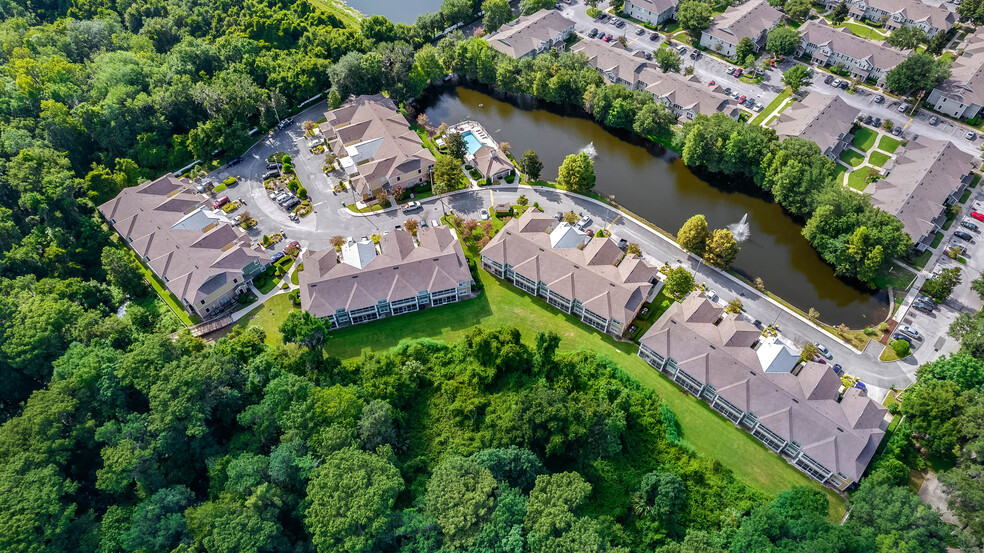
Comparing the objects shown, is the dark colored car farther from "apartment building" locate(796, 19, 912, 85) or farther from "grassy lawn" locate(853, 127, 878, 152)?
"apartment building" locate(796, 19, 912, 85)

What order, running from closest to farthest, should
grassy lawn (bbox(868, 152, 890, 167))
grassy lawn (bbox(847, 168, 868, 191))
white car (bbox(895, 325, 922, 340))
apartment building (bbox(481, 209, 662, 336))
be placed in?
1. white car (bbox(895, 325, 922, 340))
2. apartment building (bbox(481, 209, 662, 336))
3. grassy lawn (bbox(847, 168, 868, 191))
4. grassy lawn (bbox(868, 152, 890, 167))

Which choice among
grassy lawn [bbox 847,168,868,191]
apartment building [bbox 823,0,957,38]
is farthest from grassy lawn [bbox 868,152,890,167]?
apartment building [bbox 823,0,957,38]

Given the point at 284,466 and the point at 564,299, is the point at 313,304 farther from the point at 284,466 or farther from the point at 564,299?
the point at 564,299

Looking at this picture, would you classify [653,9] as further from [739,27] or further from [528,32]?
[528,32]

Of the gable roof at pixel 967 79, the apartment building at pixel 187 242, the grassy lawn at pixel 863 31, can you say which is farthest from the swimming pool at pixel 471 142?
the grassy lawn at pixel 863 31

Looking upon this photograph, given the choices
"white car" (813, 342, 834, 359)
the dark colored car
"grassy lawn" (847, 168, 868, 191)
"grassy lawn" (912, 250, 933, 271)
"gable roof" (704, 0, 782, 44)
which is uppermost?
"gable roof" (704, 0, 782, 44)

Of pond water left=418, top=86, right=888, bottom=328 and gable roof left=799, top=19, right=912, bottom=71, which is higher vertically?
gable roof left=799, top=19, right=912, bottom=71

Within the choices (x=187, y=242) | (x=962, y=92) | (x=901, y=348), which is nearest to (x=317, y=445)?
(x=187, y=242)

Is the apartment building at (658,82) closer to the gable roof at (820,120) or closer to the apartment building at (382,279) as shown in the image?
the gable roof at (820,120)
